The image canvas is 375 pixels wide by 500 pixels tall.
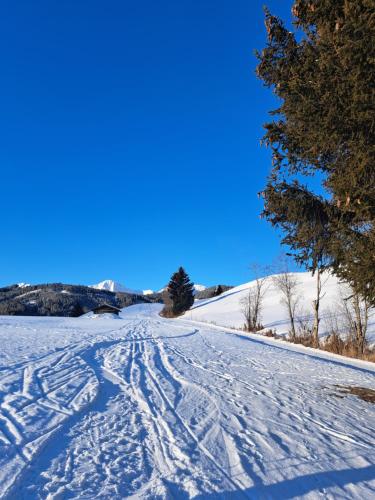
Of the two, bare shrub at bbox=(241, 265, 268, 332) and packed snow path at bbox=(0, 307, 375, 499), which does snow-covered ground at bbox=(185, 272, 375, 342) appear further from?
packed snow path at bbox=(0, 307, 375, 499)

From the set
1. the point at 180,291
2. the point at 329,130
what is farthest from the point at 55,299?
the point at 329,130

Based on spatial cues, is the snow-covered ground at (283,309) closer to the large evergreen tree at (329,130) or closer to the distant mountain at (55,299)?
the large evergreen tree at (329,130)

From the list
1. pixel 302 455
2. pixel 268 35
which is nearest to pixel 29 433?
pixel 302 455

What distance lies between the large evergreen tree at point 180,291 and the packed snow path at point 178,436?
56450mm

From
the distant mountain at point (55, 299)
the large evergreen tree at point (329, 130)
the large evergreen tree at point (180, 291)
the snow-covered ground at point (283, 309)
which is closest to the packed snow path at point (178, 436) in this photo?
the large evergreen tree at point (329, 130)

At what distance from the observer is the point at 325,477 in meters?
2.83

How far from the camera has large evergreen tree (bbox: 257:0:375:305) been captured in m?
4.57

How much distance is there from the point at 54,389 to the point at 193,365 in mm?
3525

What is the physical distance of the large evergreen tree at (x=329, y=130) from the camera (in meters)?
4.57

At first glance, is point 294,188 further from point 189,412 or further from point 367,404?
point 189,412

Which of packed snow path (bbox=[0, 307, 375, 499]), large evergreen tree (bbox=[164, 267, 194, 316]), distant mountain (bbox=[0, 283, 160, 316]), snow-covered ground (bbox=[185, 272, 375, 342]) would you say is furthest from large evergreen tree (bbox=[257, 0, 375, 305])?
distant mountain (bbox=[0, 283, 160, 316])

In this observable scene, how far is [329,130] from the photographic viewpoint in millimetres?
5004

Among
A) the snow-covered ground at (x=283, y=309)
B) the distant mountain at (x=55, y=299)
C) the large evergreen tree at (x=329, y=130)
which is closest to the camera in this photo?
the large evergreen tree at (x=329, y=130)

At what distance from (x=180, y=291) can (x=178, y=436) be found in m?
60.7
